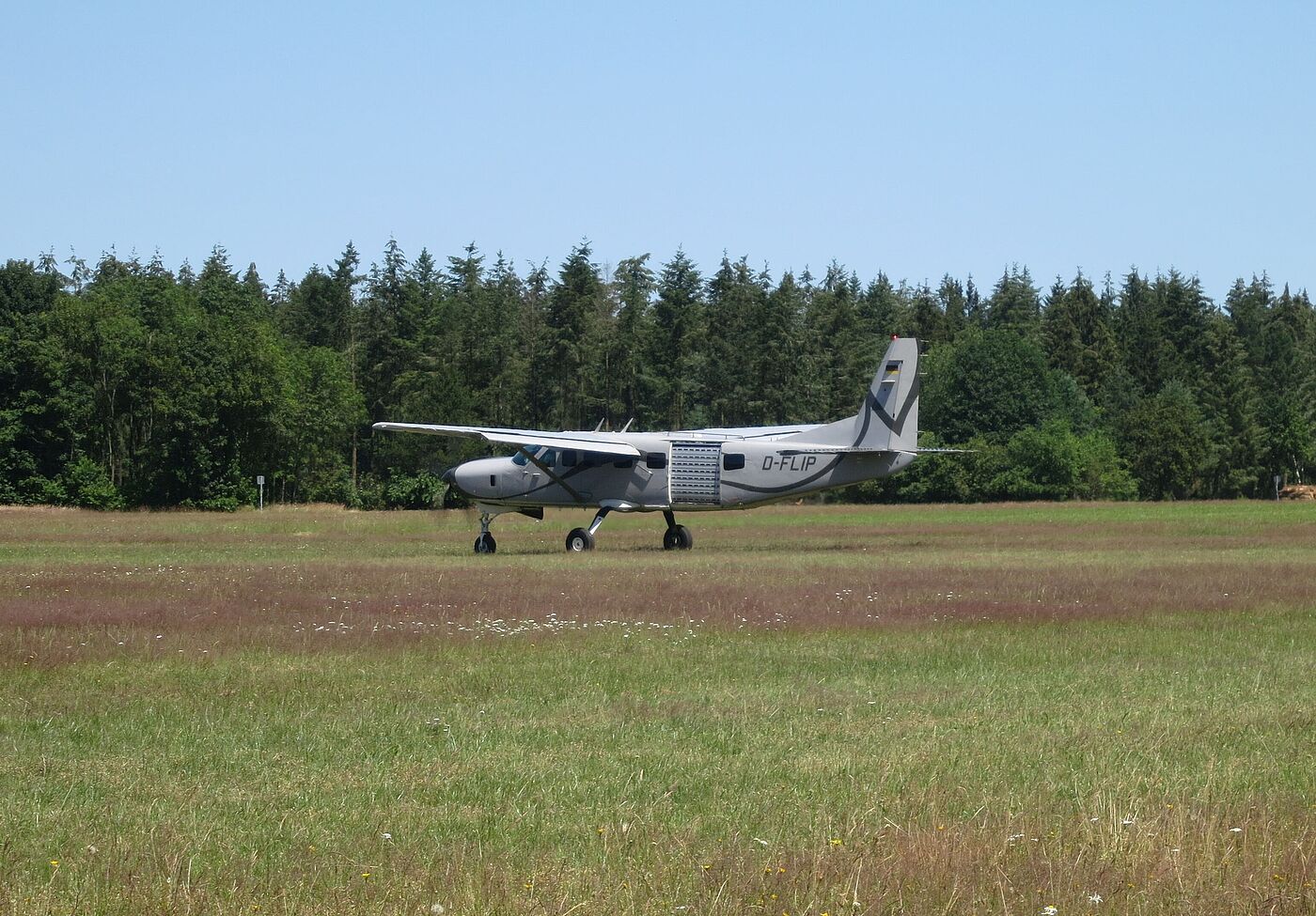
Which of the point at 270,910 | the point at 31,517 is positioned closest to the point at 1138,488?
the point at 31,517

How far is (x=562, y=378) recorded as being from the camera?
106938 millimetres

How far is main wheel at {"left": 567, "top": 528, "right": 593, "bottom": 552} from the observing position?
3544 centimetres

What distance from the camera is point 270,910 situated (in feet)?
21.2

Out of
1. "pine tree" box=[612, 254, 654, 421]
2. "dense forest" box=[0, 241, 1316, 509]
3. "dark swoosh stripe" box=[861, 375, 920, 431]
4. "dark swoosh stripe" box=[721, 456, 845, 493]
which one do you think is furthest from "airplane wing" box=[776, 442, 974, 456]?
"pine tree" box=[612, 254, 654, 421]

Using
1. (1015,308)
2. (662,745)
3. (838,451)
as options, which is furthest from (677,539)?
(1015,308)

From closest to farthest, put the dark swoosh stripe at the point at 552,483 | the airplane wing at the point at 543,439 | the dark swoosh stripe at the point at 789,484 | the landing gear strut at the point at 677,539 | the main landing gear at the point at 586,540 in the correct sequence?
the dark swoosh stripe at the point at 789,484 < the main landing gear at the point at 586,540 < the airplane wing at the point at 543,439 < the landing gear strut at the point at 677,539 < the dark swoosh stripe at the point at 552,483

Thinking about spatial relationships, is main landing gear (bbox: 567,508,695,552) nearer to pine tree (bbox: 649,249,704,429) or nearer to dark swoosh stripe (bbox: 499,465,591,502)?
dark swoosh stripe (bbox: 499,465,591,502)

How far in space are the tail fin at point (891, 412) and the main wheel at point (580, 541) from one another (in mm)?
6333

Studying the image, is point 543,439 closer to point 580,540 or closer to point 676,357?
point 580,540

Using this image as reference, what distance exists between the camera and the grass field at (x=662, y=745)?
6863mm

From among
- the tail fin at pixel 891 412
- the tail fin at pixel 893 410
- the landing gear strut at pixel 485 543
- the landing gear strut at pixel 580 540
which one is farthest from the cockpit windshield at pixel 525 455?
the tail fin at pixel 893 410

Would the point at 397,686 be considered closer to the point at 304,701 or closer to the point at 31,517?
the point at 304,701

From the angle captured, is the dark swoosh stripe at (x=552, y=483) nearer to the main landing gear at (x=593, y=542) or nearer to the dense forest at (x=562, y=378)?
the main landing gear at (x=593, y=542)

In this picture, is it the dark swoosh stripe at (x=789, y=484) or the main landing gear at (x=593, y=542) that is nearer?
the dark swoosh stripe at (x=789, y=484)
